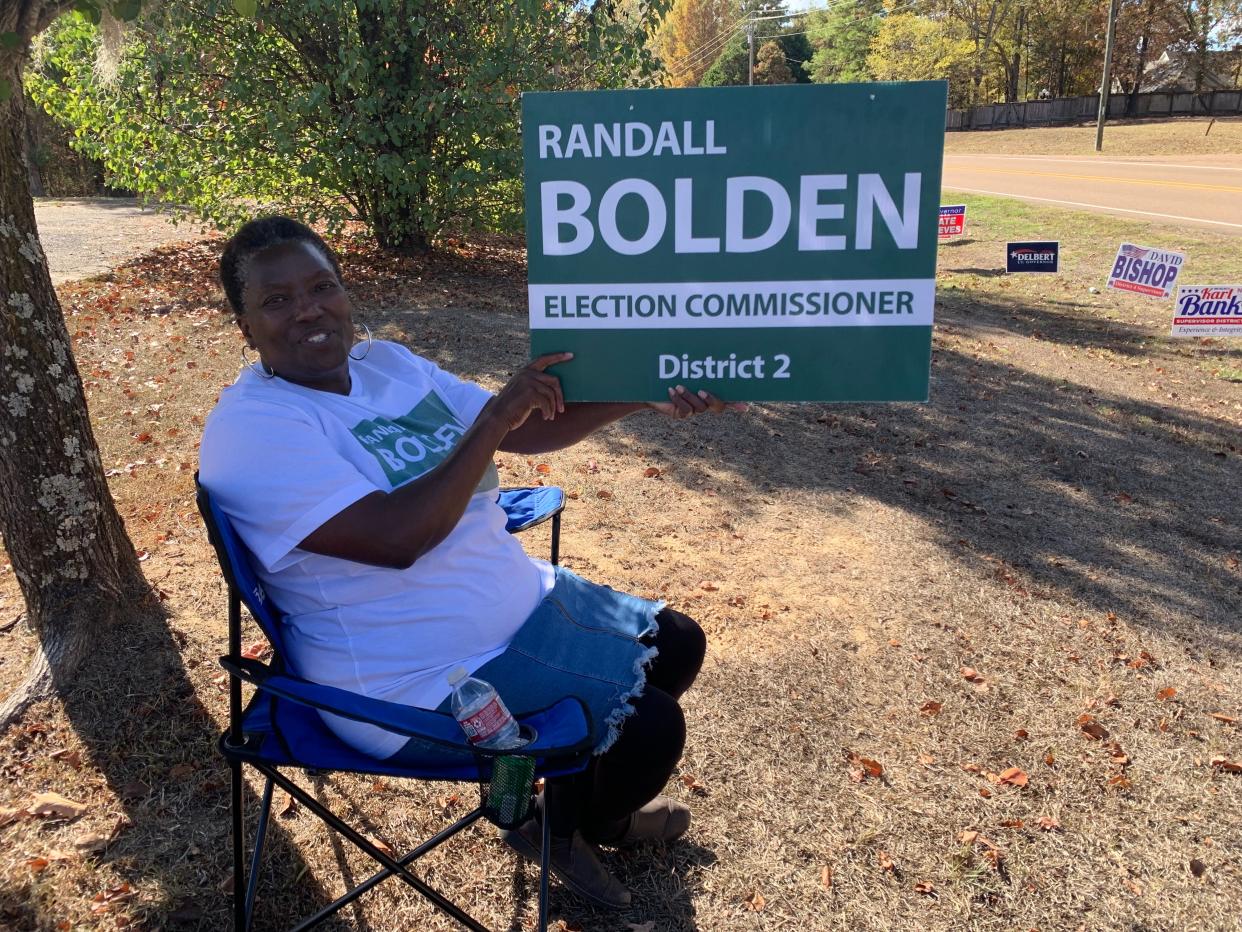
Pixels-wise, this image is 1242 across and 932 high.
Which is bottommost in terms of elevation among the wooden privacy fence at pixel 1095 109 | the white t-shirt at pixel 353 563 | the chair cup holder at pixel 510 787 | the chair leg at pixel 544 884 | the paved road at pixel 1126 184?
the chair leg at pixel 544 884

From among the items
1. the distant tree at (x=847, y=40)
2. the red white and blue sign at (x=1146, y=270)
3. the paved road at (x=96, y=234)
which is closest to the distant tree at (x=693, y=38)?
the distant tree at (x=847, y=40)

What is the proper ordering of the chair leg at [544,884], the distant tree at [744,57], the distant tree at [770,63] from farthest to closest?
the distant tree at [770,63] < the distant tree at [744,57] < the chair leg at [544,884]

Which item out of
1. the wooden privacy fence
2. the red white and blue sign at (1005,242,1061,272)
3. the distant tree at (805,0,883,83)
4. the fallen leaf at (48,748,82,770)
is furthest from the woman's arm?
the distant tree at (805,0,883,83)

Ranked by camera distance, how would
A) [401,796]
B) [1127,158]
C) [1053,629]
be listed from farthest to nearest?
[1127,158], [1053,629], [401,796]

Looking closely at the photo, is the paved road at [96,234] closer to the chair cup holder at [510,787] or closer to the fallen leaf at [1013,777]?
the chair cup holder at [510,787]

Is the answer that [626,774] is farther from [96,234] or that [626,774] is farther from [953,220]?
[96,234]

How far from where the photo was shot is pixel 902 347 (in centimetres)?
210

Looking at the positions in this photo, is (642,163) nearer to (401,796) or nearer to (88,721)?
(401,796)

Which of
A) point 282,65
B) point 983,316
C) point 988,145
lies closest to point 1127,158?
point 988,145

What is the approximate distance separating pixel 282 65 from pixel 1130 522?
8.37 meters

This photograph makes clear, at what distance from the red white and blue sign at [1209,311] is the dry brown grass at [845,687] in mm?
1447

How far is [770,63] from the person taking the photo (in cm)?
5403

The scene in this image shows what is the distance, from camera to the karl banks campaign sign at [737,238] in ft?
6.66

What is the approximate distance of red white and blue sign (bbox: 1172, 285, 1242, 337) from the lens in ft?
24.1
